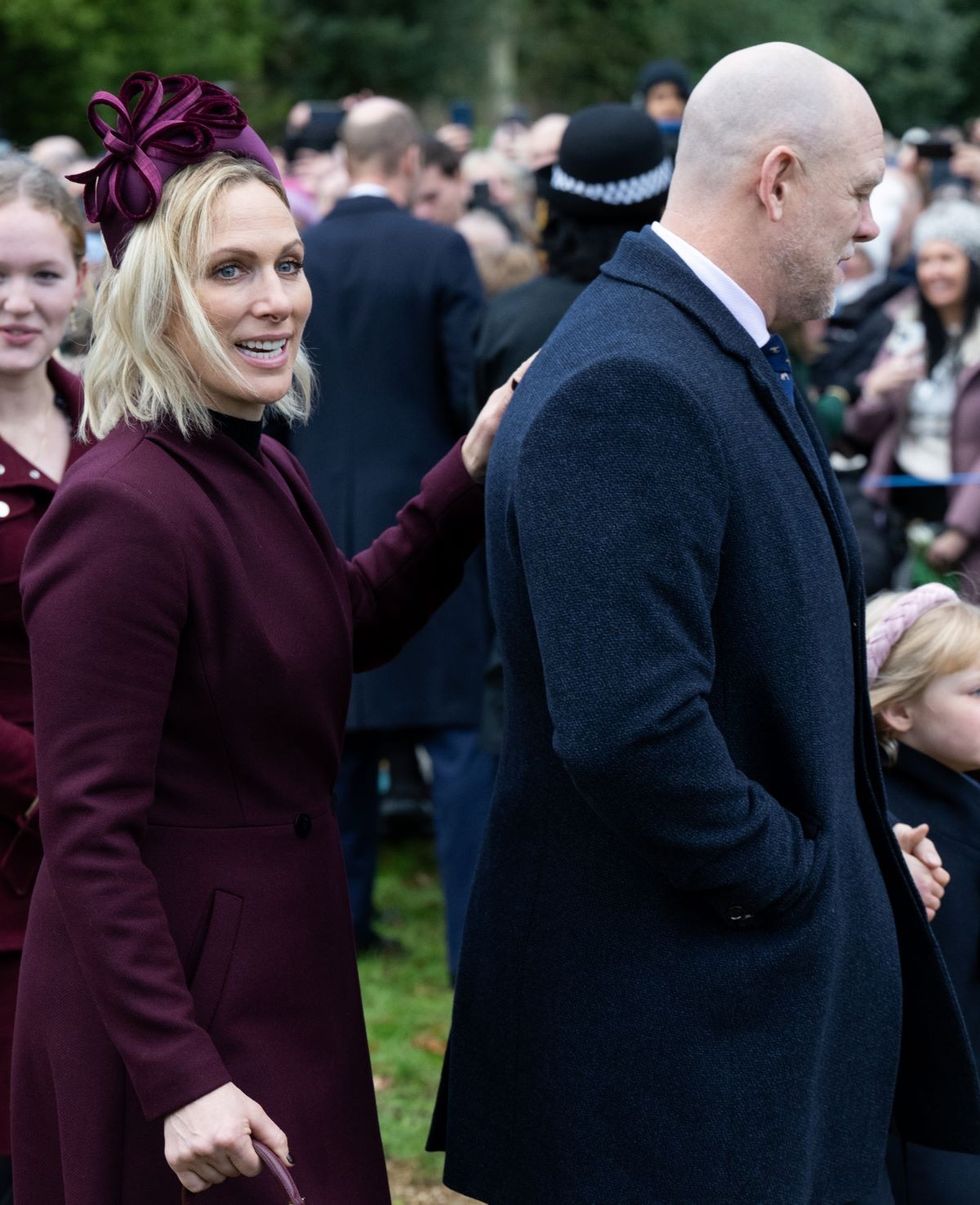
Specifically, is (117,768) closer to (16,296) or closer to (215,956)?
(215,956)

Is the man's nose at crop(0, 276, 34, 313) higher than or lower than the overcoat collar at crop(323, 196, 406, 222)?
higher

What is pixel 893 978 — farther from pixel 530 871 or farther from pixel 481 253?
pixel 481 253

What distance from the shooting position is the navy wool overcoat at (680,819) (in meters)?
2.12

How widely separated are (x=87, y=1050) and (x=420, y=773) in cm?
482

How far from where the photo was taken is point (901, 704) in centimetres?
313

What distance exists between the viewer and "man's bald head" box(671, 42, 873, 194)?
7.47ft

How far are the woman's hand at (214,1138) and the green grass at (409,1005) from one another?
2.10 meters

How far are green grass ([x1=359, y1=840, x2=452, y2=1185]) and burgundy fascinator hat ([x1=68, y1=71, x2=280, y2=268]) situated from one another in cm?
257

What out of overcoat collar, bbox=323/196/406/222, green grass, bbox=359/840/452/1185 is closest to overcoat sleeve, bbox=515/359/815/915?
green grass, bbox=359/840/452/1185

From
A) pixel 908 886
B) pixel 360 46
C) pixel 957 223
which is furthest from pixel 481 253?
pixel 360 46

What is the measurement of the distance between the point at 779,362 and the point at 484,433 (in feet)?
1.69

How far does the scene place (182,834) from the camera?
227 centimetres

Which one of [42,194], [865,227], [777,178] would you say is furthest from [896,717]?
[42,194]

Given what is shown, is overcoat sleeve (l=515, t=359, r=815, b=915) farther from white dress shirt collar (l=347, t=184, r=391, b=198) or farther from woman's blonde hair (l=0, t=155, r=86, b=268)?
white dress shirt collar (l=347, t=184, r=391, b=198)
